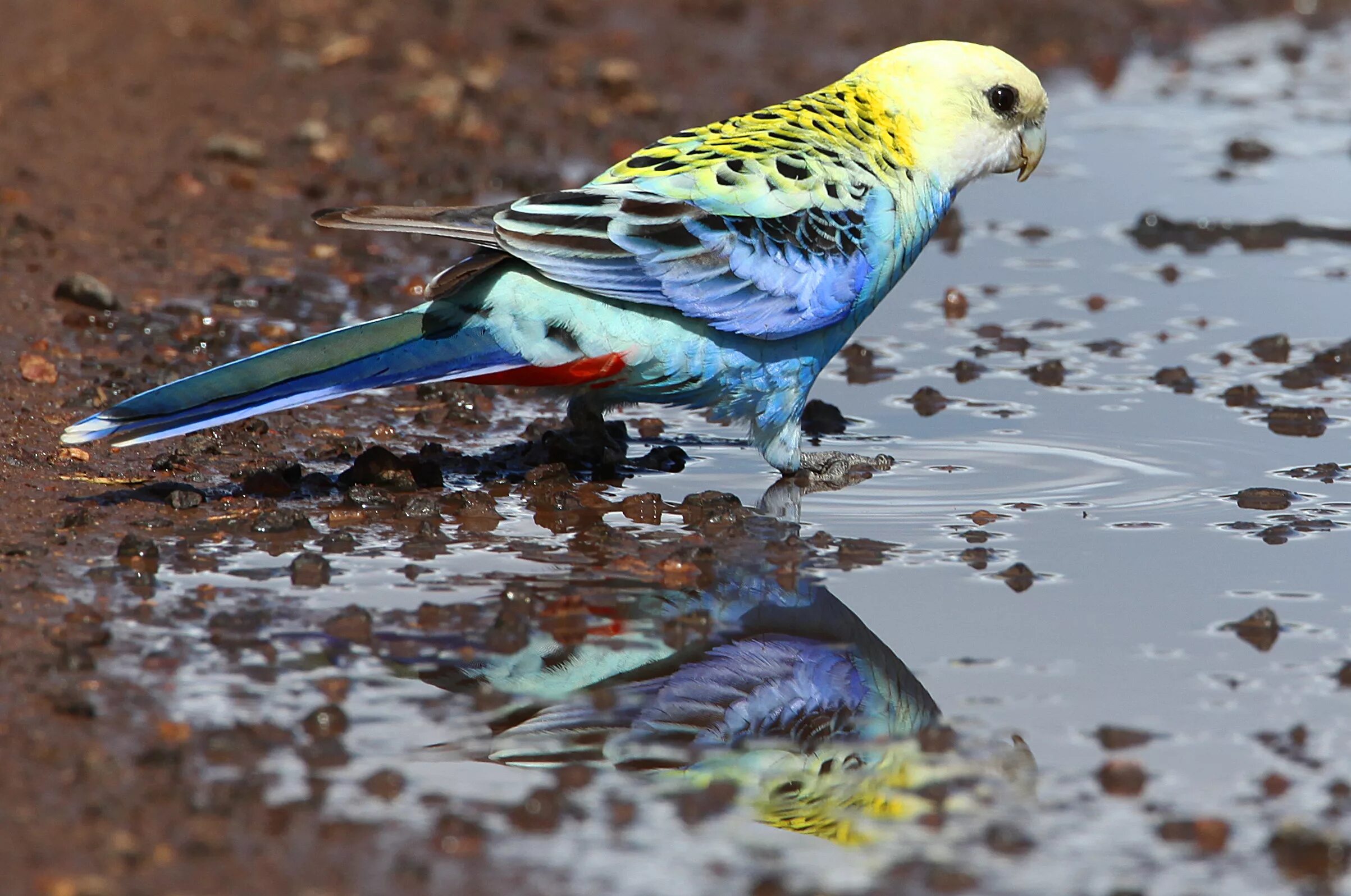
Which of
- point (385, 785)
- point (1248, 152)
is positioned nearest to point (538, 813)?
point (385, 785)

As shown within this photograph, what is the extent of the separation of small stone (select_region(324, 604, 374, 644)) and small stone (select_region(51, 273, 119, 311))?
2.88 m

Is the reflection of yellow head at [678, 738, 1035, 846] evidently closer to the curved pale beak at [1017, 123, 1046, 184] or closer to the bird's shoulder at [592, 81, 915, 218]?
the bird's shoulder at [592, 81, 915, 218]

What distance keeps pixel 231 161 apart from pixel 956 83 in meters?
4.21

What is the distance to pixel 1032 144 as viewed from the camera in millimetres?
6469

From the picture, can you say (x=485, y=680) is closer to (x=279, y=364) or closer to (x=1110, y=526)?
(x=279, y=364)

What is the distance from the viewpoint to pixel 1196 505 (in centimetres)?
582

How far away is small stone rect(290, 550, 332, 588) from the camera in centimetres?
492

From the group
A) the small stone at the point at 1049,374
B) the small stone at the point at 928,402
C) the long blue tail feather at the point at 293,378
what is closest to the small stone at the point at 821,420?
the small stone at the point at 928,402

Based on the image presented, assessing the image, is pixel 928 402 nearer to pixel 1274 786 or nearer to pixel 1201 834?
pixel 1274 786

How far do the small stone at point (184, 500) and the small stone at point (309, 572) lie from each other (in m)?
0.65

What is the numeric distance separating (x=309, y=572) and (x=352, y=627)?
1.28ft

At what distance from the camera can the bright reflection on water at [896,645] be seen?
3799 millimetres

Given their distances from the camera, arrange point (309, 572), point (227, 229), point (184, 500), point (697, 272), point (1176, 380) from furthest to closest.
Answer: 1. point (227, 229)
2. point (1176, 380)
3. point (697, 272)
4. point (184, 500)
5. point (309, 572)

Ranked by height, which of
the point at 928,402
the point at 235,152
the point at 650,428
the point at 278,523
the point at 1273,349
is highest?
the point at 235,152
